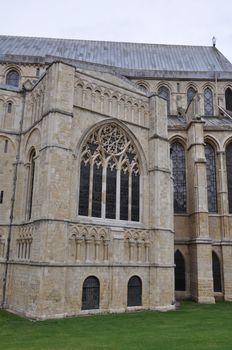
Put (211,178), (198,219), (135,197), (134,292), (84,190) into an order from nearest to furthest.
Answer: (84,190)
(134,292)
(135,197)
(198,219)
(211,178)

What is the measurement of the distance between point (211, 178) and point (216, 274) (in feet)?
21.3

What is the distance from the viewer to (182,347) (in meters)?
9.38

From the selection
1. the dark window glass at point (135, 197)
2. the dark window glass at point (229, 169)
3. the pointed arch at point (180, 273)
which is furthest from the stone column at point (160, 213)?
the dark window glass at point (229, 169)

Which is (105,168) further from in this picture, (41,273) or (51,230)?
(41,273)

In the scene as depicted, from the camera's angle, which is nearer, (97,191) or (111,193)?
(97,191)

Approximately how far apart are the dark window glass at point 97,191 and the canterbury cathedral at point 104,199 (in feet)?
0.17

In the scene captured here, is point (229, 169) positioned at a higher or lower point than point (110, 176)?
higher

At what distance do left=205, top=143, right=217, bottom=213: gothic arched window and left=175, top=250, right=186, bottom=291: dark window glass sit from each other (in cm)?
385

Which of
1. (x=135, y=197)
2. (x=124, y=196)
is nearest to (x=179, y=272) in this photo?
(x=135, y=197)

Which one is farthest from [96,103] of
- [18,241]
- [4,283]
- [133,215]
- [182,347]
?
[182,347]

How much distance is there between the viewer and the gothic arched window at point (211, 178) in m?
23.2

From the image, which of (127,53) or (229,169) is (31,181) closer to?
(229,169)

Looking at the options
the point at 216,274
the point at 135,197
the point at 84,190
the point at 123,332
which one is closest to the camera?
the point at 123,332

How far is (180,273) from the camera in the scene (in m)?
21.7
